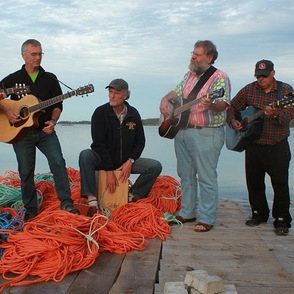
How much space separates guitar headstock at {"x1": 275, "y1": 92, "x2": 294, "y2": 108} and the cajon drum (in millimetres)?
1681

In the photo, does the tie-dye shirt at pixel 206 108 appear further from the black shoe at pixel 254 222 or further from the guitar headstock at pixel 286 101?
the black shoe at pixel 254 222

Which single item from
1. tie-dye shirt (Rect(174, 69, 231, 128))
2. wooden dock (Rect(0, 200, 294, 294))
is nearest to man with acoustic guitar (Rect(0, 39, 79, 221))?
wooden dock (Rect(0, 200, 294, 294))

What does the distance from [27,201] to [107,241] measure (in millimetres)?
1179

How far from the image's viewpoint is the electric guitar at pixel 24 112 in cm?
442

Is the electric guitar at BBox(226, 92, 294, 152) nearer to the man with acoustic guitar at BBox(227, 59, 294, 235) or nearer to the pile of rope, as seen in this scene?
the man with acoustic guitar at BBox(227, 59, 294, 235)

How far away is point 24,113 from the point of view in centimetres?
449

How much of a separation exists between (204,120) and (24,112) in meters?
1.65

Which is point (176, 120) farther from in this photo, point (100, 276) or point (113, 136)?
point (100, 276)

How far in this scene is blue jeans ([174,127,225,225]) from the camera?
4.31 metres

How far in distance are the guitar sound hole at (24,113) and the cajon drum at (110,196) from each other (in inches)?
36.2

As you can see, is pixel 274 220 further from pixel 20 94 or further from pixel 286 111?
pixel 20 94

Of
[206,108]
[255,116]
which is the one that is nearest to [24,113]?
[206,108]

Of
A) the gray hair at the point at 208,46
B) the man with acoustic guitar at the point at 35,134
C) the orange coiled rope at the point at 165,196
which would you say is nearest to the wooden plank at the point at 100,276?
the man with acoustic guitar at the point at 35,134

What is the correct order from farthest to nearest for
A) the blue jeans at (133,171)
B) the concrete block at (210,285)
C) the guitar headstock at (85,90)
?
the blue jeans at (133,171)
the guitar headstock at (85,90)
the concrete block at (210,285)
